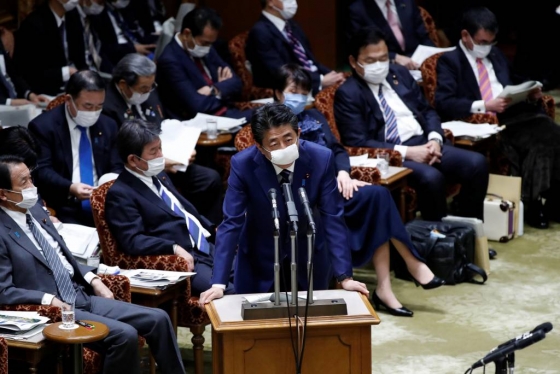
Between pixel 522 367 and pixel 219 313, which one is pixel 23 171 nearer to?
pixel 219 313

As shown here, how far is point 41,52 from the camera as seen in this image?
7.64 m

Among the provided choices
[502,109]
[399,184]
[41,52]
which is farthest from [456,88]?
[41,52]

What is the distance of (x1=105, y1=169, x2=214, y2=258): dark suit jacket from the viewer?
534cm

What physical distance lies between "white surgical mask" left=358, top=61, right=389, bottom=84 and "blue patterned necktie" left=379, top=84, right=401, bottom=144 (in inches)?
5.0

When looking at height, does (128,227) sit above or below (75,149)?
below

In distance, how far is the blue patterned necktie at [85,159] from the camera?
6.20 metres

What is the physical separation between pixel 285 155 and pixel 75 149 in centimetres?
204

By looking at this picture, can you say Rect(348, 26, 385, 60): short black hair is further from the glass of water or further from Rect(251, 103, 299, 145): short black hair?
the glass of water

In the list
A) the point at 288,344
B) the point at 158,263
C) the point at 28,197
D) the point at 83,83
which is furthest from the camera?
the point at 83,83

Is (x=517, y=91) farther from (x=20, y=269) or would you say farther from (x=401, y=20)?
(x=20, y=269)

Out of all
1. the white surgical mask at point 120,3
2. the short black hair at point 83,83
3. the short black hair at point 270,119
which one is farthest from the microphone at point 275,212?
the white surgical mask at point 120,3

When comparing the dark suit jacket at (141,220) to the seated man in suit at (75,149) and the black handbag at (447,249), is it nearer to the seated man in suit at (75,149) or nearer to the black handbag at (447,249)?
the seated man in suit at (75,149)

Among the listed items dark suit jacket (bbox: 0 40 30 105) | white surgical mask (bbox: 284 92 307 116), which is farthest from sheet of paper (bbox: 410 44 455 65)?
dark suit jacket (bbox: 0 40 30 105)

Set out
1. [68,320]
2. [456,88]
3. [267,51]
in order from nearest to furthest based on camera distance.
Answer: [68,320], [456,88], [267,51]
